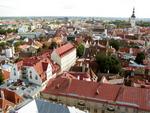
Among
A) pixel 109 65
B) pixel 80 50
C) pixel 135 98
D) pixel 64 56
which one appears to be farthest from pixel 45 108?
pixel 80 50

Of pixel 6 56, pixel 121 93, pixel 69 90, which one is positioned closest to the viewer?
pixel 121 93

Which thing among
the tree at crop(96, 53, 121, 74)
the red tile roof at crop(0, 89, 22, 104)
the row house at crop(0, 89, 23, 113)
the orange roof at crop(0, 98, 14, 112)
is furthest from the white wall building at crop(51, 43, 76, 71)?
the orange roof at crop(0, 98, 14, 112)

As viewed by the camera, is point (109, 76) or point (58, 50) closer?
point (109, 76)

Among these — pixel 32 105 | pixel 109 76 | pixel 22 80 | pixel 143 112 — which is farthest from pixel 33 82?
pixel 143 112

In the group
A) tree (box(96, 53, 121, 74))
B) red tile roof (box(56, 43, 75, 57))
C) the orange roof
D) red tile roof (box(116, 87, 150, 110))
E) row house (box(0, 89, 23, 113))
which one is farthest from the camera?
red tile roof (box(56, 43, 75, 57))

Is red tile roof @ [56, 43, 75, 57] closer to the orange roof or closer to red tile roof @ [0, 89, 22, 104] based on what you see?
red tile roof @ [0, 89, 22, 104]

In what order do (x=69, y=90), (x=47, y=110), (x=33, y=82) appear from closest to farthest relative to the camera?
(x=47, y=110)
(x=69, y=90)
(x=33, y=82)

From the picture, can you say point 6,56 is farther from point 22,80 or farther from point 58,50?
point 22,80

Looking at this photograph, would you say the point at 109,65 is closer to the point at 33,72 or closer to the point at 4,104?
the point at 33,72

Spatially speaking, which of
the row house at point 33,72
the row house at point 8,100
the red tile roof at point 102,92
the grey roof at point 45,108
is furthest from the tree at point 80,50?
the grey roof at point 45,108
